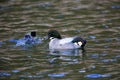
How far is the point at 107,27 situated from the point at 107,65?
22.9 feet

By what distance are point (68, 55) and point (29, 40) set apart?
3.35 metres

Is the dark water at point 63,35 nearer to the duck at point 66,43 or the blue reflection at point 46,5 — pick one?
the blue reflection at point 46,5

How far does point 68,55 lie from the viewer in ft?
59.8

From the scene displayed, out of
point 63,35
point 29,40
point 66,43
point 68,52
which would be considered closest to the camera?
point 68,52

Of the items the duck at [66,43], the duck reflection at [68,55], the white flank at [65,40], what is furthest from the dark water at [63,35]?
the white flank at [65,40]

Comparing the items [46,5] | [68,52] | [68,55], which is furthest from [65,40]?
[46,5]

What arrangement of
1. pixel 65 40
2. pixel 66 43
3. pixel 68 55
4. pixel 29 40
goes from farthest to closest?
pixel 29 40
pixel 65 40
pixel 66 43
pixel 68 55

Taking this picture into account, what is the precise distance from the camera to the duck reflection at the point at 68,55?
17.2 meters

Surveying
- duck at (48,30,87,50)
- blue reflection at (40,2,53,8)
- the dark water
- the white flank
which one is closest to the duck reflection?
the dark water

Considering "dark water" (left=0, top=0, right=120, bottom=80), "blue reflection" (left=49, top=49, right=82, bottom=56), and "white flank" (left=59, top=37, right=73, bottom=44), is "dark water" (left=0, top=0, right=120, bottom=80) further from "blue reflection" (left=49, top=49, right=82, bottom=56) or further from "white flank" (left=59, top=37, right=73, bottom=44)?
Result: "white flank" (left=59, top=37, right=73, bottom=44)

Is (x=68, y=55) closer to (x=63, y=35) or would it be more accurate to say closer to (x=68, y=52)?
(x=68, y=52)

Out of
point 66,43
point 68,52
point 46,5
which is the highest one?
point 46,5

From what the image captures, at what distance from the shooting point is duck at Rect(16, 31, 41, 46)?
68.1 feet

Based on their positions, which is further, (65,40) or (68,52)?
(65,40)
